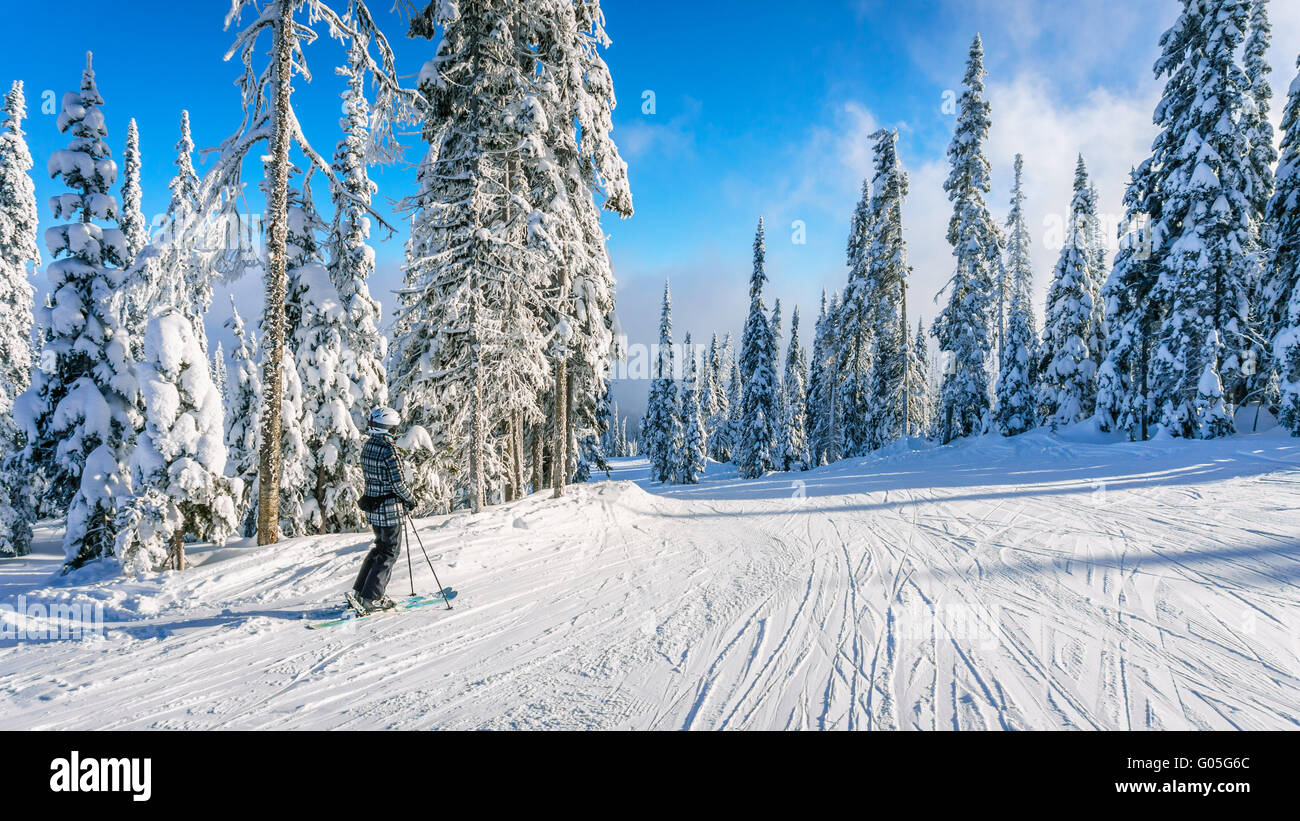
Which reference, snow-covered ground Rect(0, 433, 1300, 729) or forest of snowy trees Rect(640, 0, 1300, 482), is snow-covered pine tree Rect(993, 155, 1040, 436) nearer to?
forest of snowy trees Rect(640, 0, 1300, 482)

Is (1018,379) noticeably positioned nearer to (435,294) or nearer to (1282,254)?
(1282,254)

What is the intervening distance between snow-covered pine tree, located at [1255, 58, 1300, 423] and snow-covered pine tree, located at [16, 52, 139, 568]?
3359 cm

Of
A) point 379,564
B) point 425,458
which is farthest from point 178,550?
point 379,564

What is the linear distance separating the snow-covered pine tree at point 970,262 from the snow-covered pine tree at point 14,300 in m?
41.3

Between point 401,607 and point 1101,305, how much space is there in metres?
37.6

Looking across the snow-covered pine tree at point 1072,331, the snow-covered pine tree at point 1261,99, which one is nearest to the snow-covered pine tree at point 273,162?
the snow-covered pine tree at point 1072,331

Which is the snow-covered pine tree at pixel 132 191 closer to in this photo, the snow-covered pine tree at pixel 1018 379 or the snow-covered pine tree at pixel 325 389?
the snow-covered pine tree at pixel 325 389

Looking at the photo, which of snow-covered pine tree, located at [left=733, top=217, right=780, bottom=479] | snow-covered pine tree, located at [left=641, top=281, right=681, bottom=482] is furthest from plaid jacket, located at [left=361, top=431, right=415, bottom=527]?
snow-covered pine tree, located at [left=641, top=281, right=681, bottom=482]

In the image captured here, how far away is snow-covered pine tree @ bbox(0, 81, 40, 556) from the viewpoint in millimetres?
20297

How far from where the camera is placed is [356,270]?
16969mm

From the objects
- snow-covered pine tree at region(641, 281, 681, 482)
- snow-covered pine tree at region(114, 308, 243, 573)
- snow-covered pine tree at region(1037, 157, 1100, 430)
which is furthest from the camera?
snow-covered pine tree at region(641, 281, 681, 482)

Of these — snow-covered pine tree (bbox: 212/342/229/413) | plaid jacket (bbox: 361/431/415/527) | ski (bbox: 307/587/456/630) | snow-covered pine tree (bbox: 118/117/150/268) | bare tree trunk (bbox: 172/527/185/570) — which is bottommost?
bare tree trunk (bbox: 172/527/185/570)
